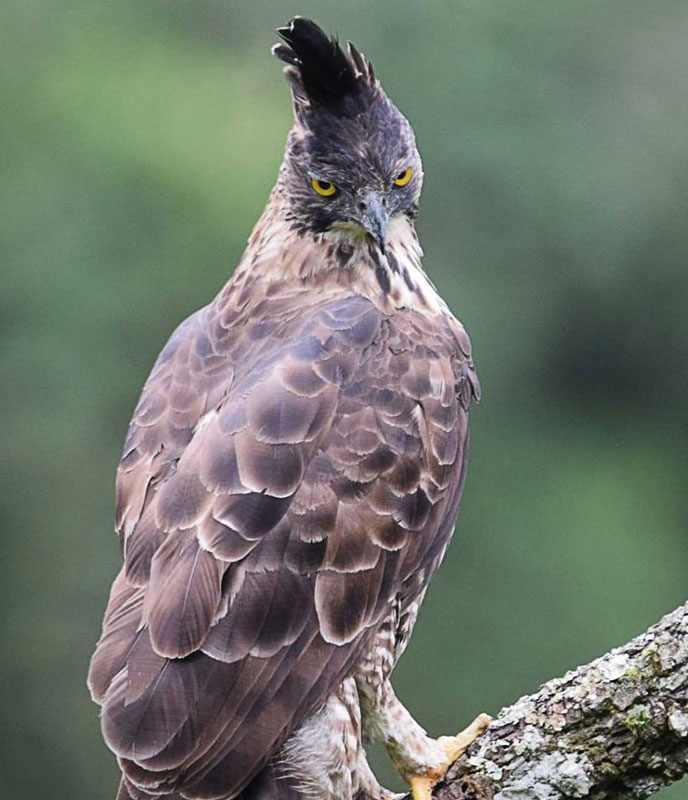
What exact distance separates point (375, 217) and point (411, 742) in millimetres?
1535

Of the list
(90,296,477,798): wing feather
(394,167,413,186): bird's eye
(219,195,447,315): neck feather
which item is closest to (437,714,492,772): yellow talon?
(90,296,477,798): wing feather

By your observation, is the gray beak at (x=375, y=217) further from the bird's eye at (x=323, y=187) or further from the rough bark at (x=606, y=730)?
the rough bark at (x=606, y=730)

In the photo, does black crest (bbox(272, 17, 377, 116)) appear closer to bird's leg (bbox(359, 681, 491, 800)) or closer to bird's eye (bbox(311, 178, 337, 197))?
bird's eye (bbox(311, 178, 337, 197))

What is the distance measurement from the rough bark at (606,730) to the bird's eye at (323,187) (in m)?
1.67

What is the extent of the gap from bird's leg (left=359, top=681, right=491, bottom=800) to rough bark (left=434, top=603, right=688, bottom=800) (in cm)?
21

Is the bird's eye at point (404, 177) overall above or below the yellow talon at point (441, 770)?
above

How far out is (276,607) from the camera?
5.08m

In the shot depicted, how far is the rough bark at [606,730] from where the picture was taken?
4.87m

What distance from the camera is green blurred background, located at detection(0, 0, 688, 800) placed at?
11109mm

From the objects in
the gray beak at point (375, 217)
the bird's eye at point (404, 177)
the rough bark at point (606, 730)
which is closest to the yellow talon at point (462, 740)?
the rough bark at point (606, 730)

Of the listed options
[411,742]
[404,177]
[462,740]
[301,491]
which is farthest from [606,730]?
[404,177]

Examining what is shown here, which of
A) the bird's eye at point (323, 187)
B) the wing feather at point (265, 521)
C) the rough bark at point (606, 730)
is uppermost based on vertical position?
the bird's eye at point (323, 187)

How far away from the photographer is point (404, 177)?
232 inches

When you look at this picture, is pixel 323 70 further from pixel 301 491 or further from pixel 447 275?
pixel 447 275
